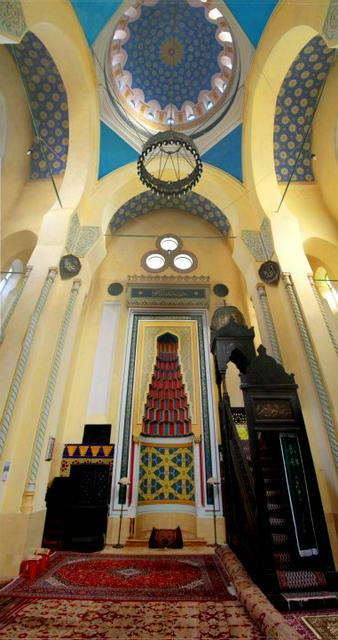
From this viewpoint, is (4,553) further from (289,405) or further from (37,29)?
(37,29)

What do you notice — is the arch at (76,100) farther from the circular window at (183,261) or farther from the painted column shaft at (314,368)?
the painted column shaft at (314,368)

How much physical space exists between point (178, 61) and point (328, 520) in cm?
986

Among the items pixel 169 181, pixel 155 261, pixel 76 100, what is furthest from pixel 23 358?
pixel 155 261

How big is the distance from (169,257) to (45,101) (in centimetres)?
441

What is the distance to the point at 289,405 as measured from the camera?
284 cm

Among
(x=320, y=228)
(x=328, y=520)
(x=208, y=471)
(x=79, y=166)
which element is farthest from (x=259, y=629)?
(x=79, y=166)

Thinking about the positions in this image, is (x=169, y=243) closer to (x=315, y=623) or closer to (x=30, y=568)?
(x=30, y=568)

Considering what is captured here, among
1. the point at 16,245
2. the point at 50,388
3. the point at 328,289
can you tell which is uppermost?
the point at 16,245

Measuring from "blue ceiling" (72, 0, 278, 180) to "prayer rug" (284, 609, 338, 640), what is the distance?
264 inches

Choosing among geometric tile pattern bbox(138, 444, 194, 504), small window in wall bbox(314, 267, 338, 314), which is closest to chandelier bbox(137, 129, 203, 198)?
small window in wall bbox(314, 267, 338, 314)

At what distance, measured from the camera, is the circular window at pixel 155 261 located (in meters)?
8.34

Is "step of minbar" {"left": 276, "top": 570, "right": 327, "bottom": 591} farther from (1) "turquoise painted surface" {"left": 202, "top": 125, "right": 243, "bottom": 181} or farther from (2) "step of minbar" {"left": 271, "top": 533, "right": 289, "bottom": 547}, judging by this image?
(1) "turquoise painted surface" {"left": 202, "top": 125, "right": 243, "bottom": 181}

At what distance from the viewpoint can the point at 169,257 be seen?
8.41 meters

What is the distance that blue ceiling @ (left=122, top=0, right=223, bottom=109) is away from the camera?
6934 mm
